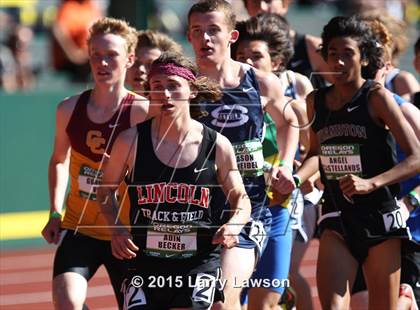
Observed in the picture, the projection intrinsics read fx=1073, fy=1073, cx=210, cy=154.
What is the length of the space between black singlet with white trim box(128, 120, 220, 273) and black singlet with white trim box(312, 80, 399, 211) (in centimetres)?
95

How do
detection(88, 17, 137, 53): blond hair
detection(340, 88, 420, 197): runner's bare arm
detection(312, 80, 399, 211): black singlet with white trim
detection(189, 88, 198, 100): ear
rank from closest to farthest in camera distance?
1. detection(189, 88, 198, 100): ear
2. detection(340, 88, 420, 197): runner's bare arm
3. detection(312, 80, 399, 211): black singlet with white trim
4. detection(88, 17, 137, 53): blond hair

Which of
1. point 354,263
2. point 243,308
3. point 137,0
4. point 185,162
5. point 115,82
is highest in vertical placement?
point 137,0

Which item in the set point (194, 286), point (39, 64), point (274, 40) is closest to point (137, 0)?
point (39, 64)

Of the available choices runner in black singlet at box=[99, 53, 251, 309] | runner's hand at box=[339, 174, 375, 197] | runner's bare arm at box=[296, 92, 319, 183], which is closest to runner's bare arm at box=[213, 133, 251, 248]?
runner in black singlet at box=[99, 53, 251, 309]

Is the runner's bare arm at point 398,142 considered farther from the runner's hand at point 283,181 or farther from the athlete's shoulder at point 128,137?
the athlete's shoulder at point 128,137

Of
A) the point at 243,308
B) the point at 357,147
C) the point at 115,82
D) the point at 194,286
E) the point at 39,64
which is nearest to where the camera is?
the point at 194,286

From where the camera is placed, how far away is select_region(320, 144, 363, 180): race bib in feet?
20.4

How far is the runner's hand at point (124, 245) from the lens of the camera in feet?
17.6

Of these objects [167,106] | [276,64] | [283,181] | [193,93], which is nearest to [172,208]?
[167,106]

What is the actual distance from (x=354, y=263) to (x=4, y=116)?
7683mm

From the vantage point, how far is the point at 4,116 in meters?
13.1

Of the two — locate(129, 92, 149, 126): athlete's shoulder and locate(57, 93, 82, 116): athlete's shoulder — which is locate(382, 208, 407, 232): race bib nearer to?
locate(129, 92, 149, 126): athlete's shoulder

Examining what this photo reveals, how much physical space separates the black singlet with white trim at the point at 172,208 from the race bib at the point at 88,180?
2.65 ft

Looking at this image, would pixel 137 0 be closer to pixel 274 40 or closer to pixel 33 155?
pixel 33 155
